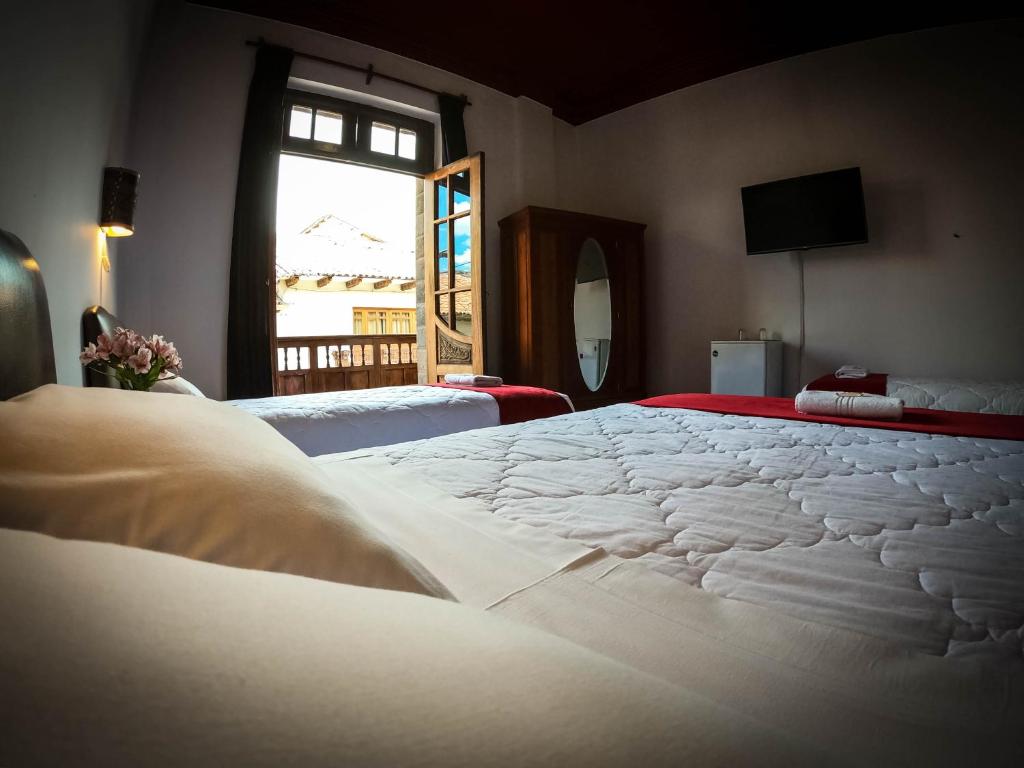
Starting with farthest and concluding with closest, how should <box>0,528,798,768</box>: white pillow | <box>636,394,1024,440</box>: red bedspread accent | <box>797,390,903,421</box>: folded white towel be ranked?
1. <box>797,390,903,421</box>: folded white towel
2. <box>636,394,1024,440</box>: red bedspread accent
3. <box>0,528,798,768</box>: white pillow

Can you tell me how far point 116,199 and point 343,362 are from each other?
384 centimetres

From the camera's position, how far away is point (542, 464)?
1.19 m

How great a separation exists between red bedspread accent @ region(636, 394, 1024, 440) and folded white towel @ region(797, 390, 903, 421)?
1.2 inches

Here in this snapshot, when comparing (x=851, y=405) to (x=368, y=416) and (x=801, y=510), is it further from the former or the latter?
(x=368, y=416)

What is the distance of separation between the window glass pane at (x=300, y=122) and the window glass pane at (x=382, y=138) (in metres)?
0.50

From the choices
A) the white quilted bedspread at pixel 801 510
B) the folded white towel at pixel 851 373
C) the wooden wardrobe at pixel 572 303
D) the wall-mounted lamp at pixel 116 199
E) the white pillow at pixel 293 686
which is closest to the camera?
the white pillow at pixel 293 686

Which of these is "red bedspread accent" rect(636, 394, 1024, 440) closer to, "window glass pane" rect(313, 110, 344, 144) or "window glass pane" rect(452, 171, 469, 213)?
"window glass pane" rect(452, 171, 469, 213)

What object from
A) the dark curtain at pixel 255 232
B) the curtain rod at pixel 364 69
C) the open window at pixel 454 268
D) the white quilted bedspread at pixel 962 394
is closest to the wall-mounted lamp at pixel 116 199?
the dark curtain at pixel 255 232

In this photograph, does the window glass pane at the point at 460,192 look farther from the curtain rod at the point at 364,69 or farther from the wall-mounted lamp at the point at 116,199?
the wall-mounted lamp at the point at 116,199

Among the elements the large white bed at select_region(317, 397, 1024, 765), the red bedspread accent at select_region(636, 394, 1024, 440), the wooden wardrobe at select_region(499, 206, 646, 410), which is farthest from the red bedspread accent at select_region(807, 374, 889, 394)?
the large white bed at select_region(317, 397, 1024, 765)

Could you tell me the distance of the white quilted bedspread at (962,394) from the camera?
2791 mm

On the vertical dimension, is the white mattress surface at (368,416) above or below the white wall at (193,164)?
below

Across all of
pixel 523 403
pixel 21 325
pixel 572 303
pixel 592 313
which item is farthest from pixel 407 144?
pixel 21 325

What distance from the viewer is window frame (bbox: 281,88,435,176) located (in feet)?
13.2
